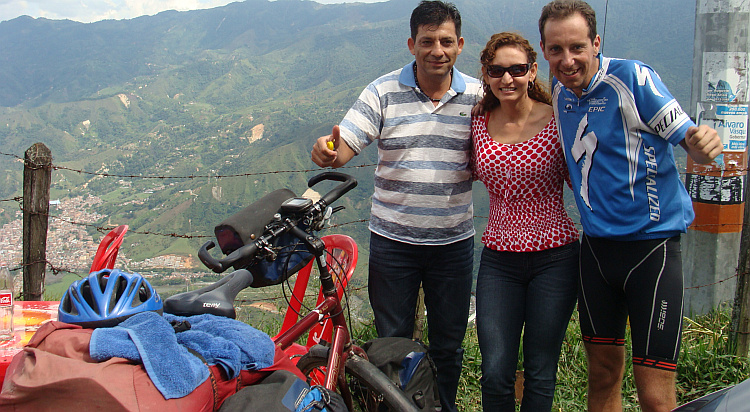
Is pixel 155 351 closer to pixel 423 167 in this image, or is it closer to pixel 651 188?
pixel 423 167

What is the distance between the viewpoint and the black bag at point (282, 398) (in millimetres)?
1700

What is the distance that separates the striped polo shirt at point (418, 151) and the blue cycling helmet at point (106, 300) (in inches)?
47.4

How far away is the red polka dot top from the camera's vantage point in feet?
8.05

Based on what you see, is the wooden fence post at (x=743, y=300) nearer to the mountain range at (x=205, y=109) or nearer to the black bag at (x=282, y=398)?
the black bag at (x=282, y=398)

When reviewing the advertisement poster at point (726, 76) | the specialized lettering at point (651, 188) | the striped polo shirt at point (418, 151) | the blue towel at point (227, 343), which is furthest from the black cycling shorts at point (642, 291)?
the advertisement poster at point (726, 76)

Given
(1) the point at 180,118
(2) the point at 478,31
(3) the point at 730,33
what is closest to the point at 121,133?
(1) the point at 180,118

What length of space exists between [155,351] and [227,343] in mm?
284

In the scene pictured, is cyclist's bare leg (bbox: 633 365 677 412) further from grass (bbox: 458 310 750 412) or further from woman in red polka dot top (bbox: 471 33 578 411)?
grass (bbox: 458 310 750 412)

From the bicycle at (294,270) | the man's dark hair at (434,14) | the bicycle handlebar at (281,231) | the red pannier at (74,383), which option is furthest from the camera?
the man's dark hair at (434,14)

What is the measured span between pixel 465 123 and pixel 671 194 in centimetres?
98

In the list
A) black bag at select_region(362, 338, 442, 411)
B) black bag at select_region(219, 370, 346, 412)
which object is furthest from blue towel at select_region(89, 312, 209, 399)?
black bag at select_region(362, 338, 442, 411)

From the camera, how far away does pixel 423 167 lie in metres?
2.74

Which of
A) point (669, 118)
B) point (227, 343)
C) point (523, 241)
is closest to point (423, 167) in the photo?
point (523, 241)

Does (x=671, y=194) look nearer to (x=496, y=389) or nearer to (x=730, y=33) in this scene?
(x=496, y=389)
